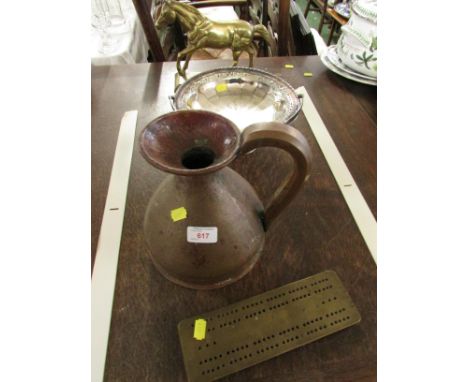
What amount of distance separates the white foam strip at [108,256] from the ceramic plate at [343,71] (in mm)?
705

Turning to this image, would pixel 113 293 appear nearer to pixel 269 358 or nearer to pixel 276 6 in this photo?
pixel 269 358

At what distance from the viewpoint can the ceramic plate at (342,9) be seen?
8.19 ft

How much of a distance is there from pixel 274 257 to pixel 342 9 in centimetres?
268

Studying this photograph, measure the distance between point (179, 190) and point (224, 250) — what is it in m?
0.11

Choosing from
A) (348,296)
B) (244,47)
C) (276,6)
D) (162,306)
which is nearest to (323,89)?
(244,47)

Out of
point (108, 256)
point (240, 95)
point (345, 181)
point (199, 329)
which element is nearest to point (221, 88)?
point (240, 95)

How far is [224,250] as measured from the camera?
17.5 inches

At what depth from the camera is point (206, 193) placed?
1.37ft

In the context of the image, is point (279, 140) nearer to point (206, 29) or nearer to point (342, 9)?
point (206, 29)

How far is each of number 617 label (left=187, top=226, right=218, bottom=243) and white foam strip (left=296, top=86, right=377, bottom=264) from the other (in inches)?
13.3

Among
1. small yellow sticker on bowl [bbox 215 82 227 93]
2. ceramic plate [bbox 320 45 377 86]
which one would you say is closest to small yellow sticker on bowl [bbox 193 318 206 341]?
small yellow sticker on bowl [bbox 215 82 227 93]

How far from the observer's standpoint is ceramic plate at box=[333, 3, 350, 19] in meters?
2.50

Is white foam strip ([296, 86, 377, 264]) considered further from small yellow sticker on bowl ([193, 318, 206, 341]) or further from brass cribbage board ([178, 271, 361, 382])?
small yellow sticker on bowl ([193, 318, 206, 341])

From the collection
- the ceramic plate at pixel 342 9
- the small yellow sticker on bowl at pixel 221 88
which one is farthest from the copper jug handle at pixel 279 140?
the ceramic plate at pixel 342 9
